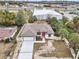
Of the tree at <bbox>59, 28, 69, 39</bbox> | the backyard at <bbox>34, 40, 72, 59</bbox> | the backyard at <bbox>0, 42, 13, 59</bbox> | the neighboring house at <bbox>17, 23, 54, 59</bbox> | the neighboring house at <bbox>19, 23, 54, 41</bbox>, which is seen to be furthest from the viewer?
the tree at <bbox>59, 28, 69, 39</bbox>

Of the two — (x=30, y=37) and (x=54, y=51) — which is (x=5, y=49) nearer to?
(x=30, y=37)

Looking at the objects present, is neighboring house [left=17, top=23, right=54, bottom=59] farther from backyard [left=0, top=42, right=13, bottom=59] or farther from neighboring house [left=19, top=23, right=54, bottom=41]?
backyard [left=0, top=42, right=13, bottom=59]

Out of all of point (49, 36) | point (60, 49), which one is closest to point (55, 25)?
point (49, 36)

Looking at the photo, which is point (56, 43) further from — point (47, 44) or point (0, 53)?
point (0, 53)

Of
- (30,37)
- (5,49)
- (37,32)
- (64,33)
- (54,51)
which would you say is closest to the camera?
(54,51)

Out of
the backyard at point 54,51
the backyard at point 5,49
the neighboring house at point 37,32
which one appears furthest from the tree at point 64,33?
the backyard at point 5,49

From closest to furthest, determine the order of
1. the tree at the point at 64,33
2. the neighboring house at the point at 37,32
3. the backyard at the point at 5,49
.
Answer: the backyard at the point at 5,49, the neighboring house at the point at 37,32, the tree at the point at 64,33

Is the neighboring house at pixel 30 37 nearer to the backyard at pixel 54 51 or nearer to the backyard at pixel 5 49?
the backyard at pixel 54 51

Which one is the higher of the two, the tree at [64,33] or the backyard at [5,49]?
the tree at [64,33]

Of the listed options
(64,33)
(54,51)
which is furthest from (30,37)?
(54,51)

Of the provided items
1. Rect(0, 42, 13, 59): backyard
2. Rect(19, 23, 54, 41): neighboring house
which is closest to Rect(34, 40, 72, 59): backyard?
Rect(19, 23, 54, 41): neighboring house

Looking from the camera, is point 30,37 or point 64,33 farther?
point 64,33
